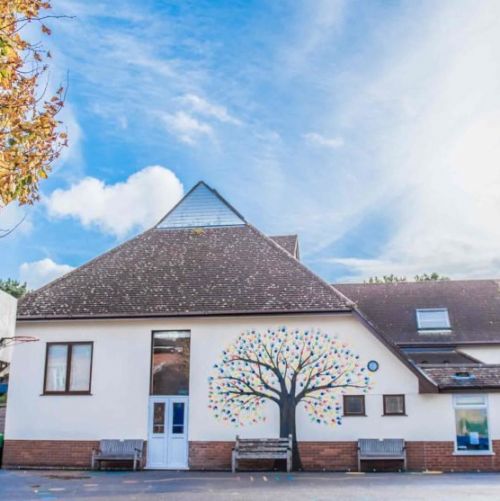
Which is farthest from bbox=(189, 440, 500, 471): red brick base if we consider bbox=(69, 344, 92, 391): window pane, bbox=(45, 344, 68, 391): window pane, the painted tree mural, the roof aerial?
the roof aerial

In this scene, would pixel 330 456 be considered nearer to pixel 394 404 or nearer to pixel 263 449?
pixel 263 449

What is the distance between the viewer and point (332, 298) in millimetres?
17766

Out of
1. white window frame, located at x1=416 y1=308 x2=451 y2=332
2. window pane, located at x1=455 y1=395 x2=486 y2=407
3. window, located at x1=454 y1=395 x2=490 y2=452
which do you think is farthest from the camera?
white window frame, located at x1=416 y1=308 x2=451 y2=332

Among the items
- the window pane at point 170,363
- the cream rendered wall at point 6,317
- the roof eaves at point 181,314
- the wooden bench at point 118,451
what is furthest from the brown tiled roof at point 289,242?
the cream rendered wall at point 6,317

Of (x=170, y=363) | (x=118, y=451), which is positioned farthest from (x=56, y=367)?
(x=170, y=363)

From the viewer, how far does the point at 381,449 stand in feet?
53.0

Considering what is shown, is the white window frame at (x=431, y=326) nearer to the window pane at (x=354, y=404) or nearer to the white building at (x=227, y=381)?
the white building at (x=227, y=381)

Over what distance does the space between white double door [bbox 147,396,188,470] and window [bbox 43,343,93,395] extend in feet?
7.22

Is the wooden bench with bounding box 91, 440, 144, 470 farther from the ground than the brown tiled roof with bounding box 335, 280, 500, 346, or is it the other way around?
the brown tiled roof with bounding box 335, 280, 500, 346

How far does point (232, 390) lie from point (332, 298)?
396cm

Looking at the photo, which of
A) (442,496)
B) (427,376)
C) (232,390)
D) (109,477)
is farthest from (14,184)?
(427,376)

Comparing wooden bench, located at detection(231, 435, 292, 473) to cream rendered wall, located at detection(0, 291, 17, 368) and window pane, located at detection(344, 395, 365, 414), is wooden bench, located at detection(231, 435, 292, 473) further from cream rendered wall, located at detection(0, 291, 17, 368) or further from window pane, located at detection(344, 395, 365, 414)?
cream rendered wall, located at detection(0, 291, 17, 368)

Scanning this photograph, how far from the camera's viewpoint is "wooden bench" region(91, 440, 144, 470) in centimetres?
1659

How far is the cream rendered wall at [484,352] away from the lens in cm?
2403
